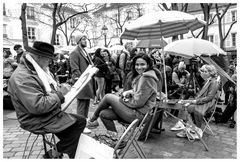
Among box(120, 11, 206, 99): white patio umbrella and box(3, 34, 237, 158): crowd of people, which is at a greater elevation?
box(120, 11, 206, 99): white patio umbrella

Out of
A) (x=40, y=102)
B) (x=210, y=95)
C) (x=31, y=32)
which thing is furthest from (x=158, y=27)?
(x=31, y=32)

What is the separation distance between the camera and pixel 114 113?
134 inches

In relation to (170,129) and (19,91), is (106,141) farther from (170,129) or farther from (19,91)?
(170,129)

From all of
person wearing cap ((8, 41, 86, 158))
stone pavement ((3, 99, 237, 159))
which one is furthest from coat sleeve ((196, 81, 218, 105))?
person wearing cap ((8, 41, 86, 158))

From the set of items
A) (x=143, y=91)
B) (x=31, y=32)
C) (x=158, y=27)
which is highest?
(x=31, y=32)

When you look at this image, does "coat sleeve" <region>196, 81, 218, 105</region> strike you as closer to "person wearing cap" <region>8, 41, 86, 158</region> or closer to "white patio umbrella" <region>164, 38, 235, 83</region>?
"white patio umbrella" <region>164, 38, 235, 83</region>

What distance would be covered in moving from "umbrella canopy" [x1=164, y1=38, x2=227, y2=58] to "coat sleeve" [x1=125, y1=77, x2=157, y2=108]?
2.94 m

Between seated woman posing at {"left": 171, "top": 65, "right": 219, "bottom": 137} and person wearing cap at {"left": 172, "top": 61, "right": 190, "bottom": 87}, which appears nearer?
seated woman posing at {"left": 171, "top": 65, "right": 219, "bottom": 137}

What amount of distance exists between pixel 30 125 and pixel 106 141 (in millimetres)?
855

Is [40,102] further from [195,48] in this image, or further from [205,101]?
[195,48]

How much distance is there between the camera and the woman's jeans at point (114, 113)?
3.20 meters

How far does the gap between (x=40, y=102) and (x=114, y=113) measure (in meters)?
1.45

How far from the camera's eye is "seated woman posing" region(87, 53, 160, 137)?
3160mm

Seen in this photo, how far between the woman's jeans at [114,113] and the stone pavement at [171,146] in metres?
0.54
